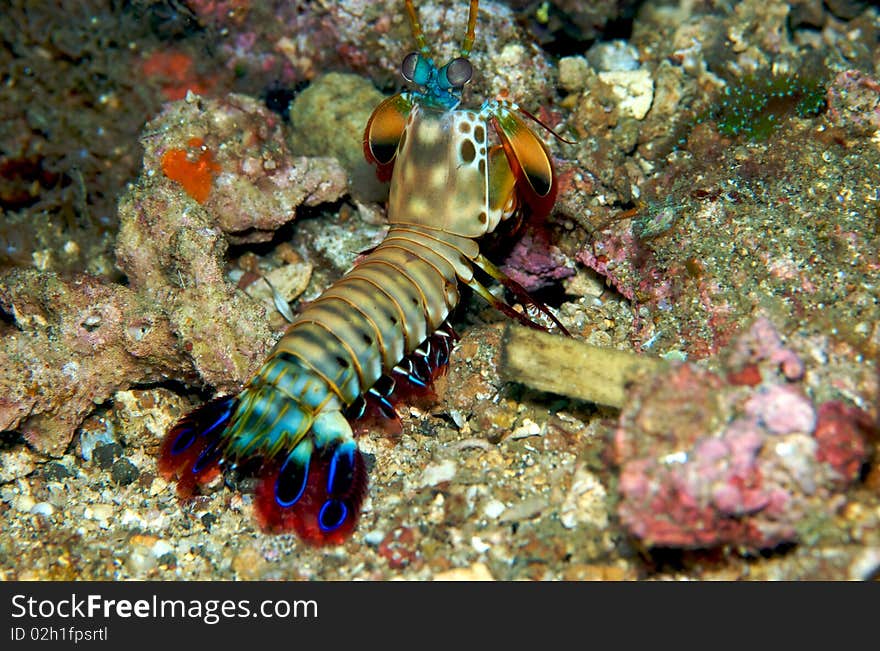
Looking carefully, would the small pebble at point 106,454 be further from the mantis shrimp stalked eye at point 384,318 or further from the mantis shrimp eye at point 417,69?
the mantis shrimp eye at point 417,69

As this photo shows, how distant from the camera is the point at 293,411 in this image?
3.62 metres

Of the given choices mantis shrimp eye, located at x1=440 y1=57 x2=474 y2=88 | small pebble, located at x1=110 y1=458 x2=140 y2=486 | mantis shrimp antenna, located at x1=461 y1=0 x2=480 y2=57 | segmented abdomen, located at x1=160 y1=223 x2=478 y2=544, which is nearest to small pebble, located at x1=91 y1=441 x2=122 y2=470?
small pebble, located at x1=110 y1=458 x2=140 y2=486

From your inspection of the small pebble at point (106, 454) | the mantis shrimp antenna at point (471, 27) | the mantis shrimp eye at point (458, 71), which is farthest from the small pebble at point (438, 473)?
the mantis shrimp antenna at point (471, 27)

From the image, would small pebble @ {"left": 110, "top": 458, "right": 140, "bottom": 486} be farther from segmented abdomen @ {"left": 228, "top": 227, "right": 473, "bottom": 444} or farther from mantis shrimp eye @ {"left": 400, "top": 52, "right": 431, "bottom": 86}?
mantis shrimp eye @ {"left": 400, "top": 52, "right": 431, "bottom": 86}

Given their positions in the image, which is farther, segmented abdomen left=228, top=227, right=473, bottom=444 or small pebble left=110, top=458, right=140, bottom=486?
small pebble left=110, top=458, right=140, bottom=486

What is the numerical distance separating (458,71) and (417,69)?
1.03 ft

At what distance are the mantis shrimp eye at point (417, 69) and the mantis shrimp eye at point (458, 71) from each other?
14 cm

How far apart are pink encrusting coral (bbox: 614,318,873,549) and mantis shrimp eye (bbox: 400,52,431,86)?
8.28 feet

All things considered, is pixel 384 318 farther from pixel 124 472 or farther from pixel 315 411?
pixel 124 472

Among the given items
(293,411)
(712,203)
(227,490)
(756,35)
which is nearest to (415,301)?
(293,411)

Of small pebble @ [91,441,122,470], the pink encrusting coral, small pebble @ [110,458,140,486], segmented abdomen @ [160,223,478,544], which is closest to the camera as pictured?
the pink encrusting coral

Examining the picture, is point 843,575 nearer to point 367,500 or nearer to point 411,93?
point 367,500

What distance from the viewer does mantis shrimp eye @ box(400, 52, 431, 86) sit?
4.14 m

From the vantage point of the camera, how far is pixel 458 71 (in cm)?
399
